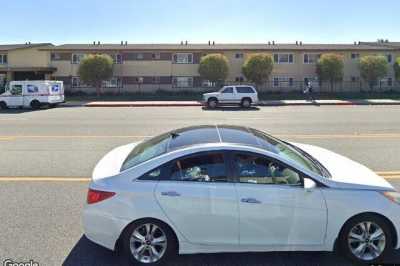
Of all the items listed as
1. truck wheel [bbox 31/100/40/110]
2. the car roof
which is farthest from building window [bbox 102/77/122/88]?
the car roof

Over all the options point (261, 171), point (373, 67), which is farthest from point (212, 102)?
point (261, 171)

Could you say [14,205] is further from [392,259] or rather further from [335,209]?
[392,259]

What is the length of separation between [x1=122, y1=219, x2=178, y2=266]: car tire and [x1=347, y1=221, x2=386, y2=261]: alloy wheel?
1.90m

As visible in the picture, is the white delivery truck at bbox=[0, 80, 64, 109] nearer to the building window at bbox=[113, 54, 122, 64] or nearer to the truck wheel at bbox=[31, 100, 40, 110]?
the truck wheel at bbox=[31, 100, 40, 110]

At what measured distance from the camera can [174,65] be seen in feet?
140

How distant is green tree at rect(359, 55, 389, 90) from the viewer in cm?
3850

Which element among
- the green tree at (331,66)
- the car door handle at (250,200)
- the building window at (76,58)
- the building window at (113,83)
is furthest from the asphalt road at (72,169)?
the building window at (76,58)

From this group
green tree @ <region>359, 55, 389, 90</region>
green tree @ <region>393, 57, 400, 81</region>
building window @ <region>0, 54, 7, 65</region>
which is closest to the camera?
green tree @ <region>359, 55, 389, 90</region>

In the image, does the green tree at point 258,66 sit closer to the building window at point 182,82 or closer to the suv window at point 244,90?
the building window at point 182,82

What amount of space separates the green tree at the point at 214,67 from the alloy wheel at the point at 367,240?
34649 millimetres

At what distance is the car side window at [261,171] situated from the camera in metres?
4.09

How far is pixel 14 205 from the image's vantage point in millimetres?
5910

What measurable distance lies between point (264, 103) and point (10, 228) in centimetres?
2765

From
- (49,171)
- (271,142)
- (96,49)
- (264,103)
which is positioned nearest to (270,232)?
(271,142)
